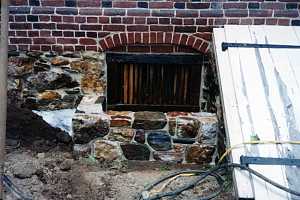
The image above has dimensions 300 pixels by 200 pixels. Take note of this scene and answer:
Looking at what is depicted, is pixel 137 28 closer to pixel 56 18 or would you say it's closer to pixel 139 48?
pixel 139 48

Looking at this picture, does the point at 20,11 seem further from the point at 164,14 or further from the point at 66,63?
the point at 164,14

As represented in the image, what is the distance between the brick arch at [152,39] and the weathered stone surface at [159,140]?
1.17 m

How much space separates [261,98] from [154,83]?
1418mm

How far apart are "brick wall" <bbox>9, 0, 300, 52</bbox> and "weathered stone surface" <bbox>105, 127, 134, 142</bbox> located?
113 cm

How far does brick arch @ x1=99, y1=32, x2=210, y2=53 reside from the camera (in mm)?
4633

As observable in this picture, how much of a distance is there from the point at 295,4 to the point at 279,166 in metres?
2.09

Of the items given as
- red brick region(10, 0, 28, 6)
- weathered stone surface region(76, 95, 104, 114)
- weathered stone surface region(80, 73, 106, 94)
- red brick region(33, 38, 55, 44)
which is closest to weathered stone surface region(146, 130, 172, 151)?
weathered stone surface region(76, 95, 104, 114)

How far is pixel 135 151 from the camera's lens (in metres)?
4.09

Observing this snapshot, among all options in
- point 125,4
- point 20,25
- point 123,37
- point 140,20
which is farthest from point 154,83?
point 20,25

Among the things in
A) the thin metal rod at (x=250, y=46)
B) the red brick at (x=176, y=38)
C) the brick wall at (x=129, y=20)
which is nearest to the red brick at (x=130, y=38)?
the brick wall at (x=129, y=20)

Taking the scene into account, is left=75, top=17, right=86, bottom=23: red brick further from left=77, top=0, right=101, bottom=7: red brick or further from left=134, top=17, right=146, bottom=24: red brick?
left=134, top=17, right=146, bottom=24: red brick

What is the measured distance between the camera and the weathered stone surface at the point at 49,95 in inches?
189

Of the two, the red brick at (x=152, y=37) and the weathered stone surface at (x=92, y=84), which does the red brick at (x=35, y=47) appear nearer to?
the weathered stone surface at (x=92, y=84)

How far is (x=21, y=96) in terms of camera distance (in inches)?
189
